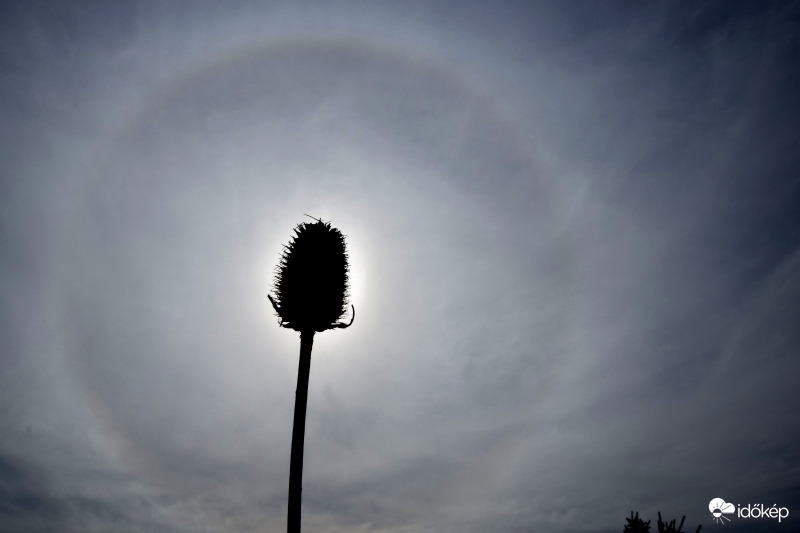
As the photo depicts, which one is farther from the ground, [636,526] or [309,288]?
[309,288]

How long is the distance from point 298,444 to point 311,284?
443 centimetres

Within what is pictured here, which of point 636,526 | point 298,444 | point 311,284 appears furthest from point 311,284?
point 636,526

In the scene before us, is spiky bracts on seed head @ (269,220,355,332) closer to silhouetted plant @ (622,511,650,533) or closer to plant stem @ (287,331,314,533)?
plant stem @ (287,331,314,533)

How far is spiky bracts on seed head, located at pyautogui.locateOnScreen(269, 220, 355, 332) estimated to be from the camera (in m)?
12.2

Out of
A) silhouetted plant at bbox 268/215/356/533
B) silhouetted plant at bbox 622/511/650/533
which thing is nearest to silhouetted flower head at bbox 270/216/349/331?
silhouetted plant at bbox 268/215/356/533

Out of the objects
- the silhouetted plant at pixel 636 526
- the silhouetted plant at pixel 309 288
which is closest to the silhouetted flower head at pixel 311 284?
the silhouetted plant at pixel 309 288

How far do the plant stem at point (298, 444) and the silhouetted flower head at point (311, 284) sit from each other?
3.88 feet

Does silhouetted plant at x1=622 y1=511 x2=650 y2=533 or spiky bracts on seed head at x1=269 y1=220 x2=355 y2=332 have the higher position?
spiky bracts on seed head at x1=269 y1=220 x2=355 y2=332

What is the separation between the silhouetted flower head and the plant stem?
1.18 meters

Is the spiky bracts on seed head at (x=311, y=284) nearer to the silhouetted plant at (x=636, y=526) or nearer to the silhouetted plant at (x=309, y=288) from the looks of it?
the silhouetted plant at (x=309, y=288)

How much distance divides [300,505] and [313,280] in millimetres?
5798

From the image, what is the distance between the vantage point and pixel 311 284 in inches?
487

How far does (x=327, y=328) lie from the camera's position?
1263 cm

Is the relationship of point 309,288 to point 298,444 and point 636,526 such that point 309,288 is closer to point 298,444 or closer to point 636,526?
point 298,444
